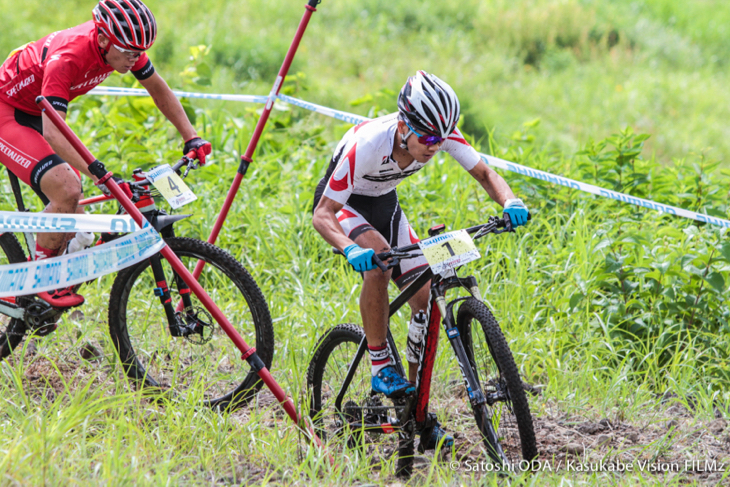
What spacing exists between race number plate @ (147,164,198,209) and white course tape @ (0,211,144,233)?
41 centimetres

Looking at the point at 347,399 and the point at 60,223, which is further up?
the point at 60,223

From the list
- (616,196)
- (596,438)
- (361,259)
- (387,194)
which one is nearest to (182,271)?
(361,259)

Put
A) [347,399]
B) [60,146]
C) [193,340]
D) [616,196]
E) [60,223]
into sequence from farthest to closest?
1. [616,196]
2. [193,340]
3. [347,399]
4. [60,146]
5. [60,223]

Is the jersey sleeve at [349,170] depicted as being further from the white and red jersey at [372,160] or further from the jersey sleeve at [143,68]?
the jersey sleeve at [143,68]

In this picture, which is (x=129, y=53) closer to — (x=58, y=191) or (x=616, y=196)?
(x=58, y=191)

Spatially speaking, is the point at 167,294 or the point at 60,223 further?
the point at 167,294

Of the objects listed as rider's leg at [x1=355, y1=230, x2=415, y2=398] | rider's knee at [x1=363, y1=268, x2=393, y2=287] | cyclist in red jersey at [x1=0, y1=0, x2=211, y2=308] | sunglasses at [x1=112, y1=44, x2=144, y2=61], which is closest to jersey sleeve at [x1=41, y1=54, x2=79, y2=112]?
cyclist in red jersey at [x1=0, y1=0, x2=211, y2=308]

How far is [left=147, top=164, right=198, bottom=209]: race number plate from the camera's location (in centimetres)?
363

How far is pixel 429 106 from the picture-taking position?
306 centimetres

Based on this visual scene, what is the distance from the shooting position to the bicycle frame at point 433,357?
10.0 ft

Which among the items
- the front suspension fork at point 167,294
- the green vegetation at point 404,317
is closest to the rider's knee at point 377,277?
the green vegetation at point 404,317

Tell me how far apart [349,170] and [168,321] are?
54.7 inches

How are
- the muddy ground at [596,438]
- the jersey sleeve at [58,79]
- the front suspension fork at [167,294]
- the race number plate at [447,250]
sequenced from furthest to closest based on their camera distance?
1. the front suspension fork at [167,294]
2. the jersey sleeve at [58,79]
3. the muddy ground at [596,438]
4. the race number plate at [447,250]

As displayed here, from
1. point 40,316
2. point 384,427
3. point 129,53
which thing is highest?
point 129,53
